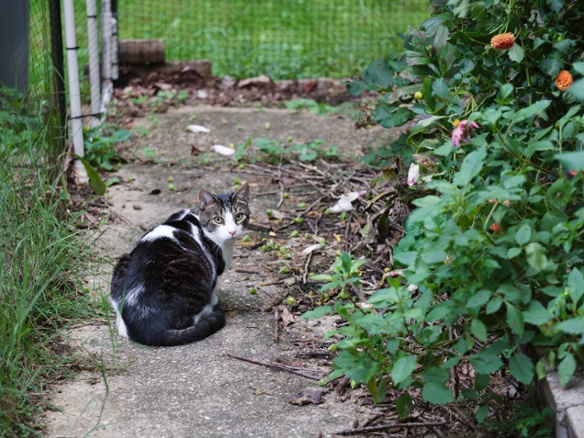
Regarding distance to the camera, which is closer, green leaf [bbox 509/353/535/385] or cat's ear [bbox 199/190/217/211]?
green leaf [bbox 509/353/535/385]

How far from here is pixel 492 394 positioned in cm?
283

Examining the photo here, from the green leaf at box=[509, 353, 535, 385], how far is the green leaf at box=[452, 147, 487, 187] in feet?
1.93

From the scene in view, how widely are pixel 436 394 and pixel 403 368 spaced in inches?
6.1

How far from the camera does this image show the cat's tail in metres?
3.56

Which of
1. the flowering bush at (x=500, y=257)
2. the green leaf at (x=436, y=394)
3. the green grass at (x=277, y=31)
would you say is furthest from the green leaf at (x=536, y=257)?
the green grass at (x=277, y=31)

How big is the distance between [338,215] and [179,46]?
3977 mm

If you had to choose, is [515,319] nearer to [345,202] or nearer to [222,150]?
[345,202]

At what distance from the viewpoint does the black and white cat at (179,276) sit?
141 inches

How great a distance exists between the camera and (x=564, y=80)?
314cm

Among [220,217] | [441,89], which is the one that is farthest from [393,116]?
[220,217]

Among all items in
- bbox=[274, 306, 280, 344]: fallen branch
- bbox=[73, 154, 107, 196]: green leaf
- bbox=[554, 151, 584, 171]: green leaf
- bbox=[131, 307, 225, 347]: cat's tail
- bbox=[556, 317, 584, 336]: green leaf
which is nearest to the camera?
bbox=[554, 151, 584, 171]: green leaf

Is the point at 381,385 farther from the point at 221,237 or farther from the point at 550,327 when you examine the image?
the point at 221,237

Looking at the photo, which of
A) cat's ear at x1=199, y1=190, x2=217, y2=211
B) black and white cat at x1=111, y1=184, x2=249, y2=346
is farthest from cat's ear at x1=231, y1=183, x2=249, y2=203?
cat's ear at x1=199, y1=190, x2=217, y2=211

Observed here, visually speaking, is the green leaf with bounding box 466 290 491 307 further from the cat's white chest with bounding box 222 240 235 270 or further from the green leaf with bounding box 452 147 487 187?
the cat's white chest with bounding box 222 240 235 270
